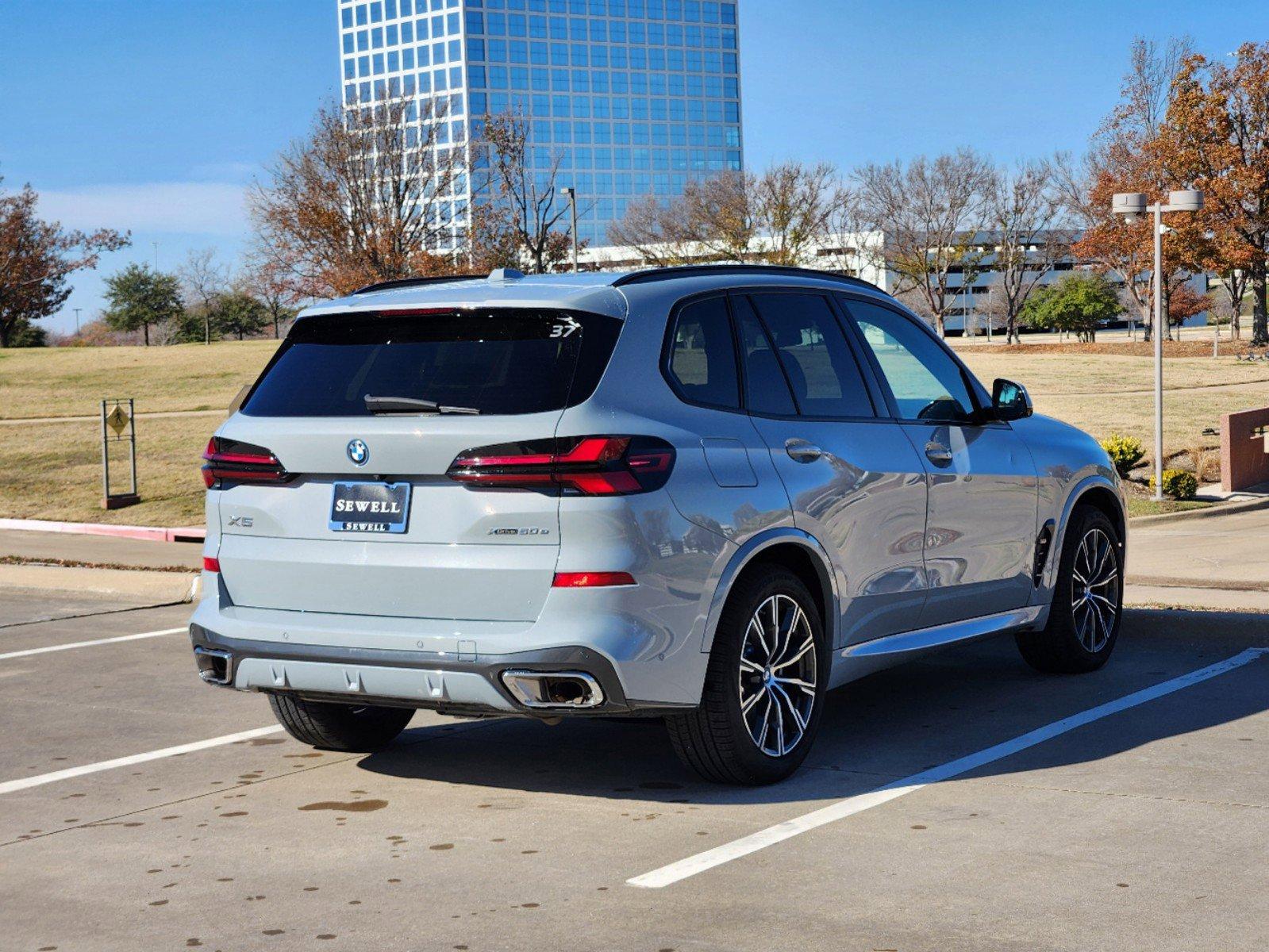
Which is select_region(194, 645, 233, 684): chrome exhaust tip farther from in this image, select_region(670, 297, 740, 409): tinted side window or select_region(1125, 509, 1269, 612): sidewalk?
select_region(1125, 509, 1269, 612): sidewalk

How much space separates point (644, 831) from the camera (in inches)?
216

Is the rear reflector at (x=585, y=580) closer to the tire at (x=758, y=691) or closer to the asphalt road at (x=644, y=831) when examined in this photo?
the tire at (x=758, y=691)

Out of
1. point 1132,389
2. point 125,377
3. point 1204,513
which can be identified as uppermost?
point 125,377

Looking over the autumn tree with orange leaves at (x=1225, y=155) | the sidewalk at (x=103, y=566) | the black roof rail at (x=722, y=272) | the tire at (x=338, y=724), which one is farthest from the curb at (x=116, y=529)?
the autumn tree with orange leaves at (x=1225, y=155)

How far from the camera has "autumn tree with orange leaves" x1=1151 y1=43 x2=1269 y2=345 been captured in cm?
5178

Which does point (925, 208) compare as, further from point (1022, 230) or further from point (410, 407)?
point (410, 407)

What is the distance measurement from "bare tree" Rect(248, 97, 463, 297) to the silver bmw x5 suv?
38.1 metres

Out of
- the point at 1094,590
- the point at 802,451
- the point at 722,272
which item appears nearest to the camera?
the point at 802,451

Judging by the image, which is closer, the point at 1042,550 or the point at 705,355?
the point at 705,355

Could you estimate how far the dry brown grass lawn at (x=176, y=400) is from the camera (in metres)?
22.8

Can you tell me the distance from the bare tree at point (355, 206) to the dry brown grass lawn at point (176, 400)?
13.8ft

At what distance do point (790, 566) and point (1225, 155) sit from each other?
5085cm

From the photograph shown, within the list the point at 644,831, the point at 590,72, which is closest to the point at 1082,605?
the point at 644,831

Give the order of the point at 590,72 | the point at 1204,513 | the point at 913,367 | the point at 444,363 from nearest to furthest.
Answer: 1. the point at 444,363
2. the point at 913,367
3. the point at 1204,513
4. the point at 590,72
